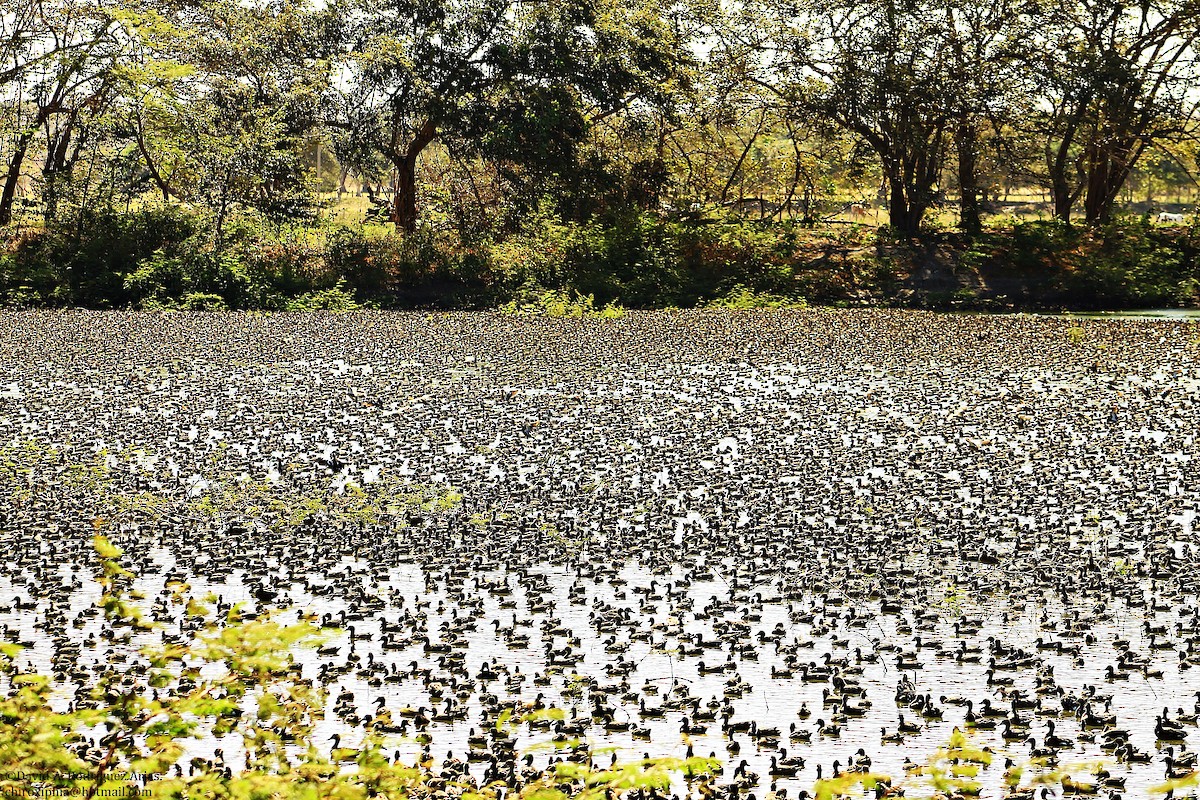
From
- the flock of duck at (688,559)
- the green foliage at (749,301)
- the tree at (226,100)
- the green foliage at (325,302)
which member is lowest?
the flock of duck at (688,559)

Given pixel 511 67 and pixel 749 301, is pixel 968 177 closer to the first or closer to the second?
pixel 749 301

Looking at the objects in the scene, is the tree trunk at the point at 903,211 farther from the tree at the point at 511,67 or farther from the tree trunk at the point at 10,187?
the tree trunk at the point at 10,187

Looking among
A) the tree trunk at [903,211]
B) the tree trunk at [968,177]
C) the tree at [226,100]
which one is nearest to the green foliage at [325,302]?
the tree at [226,100]

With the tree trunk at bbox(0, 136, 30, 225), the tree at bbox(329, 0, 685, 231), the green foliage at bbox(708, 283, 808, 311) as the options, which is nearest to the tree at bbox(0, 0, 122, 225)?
the tree trunk at bbox(0, 136, 30, 225)

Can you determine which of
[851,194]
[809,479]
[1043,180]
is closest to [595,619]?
[809,479]

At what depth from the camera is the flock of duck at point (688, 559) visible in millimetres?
6262

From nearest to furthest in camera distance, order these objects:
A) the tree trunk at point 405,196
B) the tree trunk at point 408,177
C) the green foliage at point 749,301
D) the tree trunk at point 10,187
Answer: the green foliage at point 749,301 → the tree trunk at point 10,187 → the tree trunk at point 408,177 → the tree trunk at point 405,196

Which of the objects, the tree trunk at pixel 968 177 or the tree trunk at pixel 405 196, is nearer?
the tree trunk at pixel 968 177

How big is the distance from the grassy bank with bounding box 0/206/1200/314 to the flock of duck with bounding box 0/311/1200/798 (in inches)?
459

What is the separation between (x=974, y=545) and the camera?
366 inches

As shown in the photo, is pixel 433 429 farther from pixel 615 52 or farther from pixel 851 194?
pixel 851 194

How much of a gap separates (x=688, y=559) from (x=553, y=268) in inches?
863

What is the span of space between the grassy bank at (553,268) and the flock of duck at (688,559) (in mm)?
11669

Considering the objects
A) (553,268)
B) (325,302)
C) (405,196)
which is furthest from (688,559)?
(405,196)
